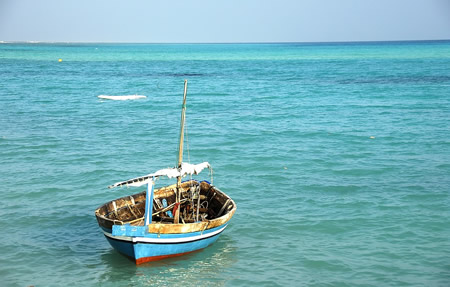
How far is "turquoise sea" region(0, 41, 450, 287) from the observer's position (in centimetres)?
1627

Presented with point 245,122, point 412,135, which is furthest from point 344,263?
point 245,122

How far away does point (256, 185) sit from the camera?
79.5ft

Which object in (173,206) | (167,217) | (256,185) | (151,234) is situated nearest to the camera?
(151,234)

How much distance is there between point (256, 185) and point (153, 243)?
30.5ft

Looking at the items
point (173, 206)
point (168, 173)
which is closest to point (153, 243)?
point (168, 173)

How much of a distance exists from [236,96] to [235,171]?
3042cm

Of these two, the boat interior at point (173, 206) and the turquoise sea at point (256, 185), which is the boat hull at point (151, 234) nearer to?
the boat interior at point (173, 206)

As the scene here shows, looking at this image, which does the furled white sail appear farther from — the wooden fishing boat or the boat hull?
the boat hull

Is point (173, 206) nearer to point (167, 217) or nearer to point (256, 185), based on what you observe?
point (167, 217)

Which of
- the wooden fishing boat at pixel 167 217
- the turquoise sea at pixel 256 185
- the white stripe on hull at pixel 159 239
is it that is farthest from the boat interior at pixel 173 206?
the white stripe on hull at pixel 159 239

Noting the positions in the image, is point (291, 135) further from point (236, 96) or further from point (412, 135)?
point (236, 96)

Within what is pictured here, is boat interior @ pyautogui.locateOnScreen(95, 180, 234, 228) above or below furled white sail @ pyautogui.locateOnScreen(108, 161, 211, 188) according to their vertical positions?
below

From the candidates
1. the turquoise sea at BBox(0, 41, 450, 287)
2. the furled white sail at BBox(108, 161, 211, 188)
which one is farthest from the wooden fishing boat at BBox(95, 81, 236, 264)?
the turquoise sea at BBox(0, 41, 450, 287)

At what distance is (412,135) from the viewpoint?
3406cm
